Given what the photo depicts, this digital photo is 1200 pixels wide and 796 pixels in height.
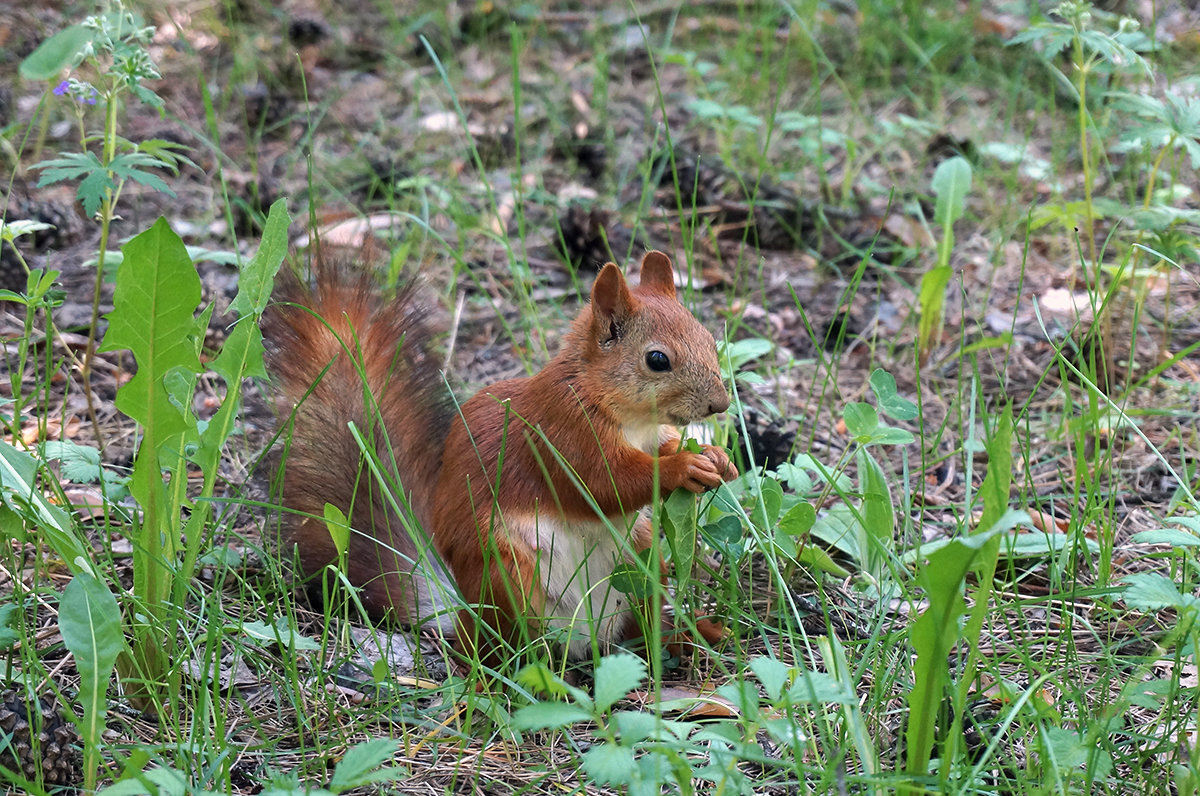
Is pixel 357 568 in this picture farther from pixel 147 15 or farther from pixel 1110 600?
pixel 147 15

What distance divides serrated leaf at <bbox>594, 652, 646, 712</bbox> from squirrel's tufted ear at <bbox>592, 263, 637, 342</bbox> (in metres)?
0.79

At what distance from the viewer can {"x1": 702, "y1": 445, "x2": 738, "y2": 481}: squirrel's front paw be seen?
175 cm

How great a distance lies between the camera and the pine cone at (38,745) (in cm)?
139

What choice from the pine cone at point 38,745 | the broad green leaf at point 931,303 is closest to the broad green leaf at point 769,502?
the pine cone at point 38,745

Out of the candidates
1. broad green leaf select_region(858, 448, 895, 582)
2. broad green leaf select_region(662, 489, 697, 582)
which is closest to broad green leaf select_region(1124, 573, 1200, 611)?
broad green leaf select_region(858, 448, 895, 582)

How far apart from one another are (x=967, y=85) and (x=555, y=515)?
10.7 ft

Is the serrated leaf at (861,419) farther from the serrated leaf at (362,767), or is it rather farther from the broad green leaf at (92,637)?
the broad green leaf at (92,637)

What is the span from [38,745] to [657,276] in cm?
127

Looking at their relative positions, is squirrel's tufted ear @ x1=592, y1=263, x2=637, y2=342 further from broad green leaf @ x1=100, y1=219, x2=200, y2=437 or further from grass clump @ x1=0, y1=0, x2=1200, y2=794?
broad green leaf @ x1=100, y1=219, x2=200, y2=437

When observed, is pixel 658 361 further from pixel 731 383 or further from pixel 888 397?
pixel 888 397

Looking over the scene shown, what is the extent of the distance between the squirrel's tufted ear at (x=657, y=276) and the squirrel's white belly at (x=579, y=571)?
1.52 ft

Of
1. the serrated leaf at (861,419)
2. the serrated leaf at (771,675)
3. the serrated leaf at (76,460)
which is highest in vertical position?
the serrated leaf at (861,419)

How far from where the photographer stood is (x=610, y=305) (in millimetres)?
1891

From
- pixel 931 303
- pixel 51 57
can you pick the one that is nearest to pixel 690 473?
pixel 51 57
